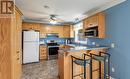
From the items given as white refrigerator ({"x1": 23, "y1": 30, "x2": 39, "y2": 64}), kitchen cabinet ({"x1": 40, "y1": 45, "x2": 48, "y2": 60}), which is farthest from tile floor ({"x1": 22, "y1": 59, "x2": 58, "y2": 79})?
kitchen cabinet ({"x1": 40, "y1": 45, "x2": 48, "y2": 60})

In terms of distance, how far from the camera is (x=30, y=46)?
564 cm

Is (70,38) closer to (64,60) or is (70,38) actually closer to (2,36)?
(64,60)

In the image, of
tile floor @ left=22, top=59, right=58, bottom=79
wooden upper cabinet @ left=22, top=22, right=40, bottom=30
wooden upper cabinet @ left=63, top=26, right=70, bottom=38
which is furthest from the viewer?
wooden upper cabinet @ left=63, top=26, right=70, bottom=38

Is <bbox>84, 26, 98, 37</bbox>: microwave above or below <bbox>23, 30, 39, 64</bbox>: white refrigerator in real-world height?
above

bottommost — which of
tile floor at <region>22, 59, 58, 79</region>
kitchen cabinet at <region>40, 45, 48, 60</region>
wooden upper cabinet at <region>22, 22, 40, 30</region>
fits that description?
tile floor at <region>22, 59, 58, 79</region>

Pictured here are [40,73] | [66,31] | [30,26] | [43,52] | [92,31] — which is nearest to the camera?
[92,31]

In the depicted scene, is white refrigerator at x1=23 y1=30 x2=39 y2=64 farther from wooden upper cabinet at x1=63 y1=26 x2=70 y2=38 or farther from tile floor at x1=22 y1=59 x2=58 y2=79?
wooden upper cabinet at x1=63 y1=26 x2=70 y2=38

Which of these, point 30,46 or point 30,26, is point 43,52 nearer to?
point 30,46

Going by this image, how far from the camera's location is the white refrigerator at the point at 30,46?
5.52 meters

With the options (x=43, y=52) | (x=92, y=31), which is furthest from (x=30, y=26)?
(x=92, y=31)

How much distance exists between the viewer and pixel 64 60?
10.1ft

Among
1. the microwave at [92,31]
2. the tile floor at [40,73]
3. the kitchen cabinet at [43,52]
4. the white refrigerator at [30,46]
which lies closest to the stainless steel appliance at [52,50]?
the kitchen cabinet at [43,52]

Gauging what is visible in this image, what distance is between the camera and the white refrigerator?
5516 mm

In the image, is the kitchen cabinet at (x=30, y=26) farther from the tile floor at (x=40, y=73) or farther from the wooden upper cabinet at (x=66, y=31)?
the tile floor at (x=40, y=73)
